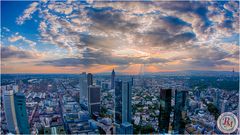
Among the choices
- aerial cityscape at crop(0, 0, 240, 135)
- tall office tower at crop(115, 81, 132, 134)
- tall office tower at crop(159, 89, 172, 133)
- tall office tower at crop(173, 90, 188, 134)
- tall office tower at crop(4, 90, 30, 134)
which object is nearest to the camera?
tall office tower at crop(4, 90, 30, 134)

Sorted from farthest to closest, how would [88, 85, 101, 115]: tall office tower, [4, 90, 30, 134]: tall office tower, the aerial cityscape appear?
1. [88, 85, 101, 115]: tall office tower
2. the aerial cityscape
3. [4, 90, 30, 134]: tall office tower

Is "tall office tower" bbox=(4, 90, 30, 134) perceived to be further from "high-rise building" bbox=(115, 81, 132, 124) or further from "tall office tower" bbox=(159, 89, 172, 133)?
"tall office tower" bbox=(159, 89, 172, 133)

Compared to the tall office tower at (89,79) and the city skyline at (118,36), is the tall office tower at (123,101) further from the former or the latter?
the city skyline at (118,36)

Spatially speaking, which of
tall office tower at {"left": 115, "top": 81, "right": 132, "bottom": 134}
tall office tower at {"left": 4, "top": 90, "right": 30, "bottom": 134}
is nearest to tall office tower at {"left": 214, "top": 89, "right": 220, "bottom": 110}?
tall office tower at {"left": 115, "top": 81, "right": 132, "bottom": 134}

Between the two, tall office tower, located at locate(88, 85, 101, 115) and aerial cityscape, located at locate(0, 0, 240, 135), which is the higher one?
aerial cityscape, located at locate(0, 0, 240, 135)

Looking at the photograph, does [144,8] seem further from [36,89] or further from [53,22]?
[36,89]

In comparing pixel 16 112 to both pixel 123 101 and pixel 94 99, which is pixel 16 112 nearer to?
pixel 94 99
